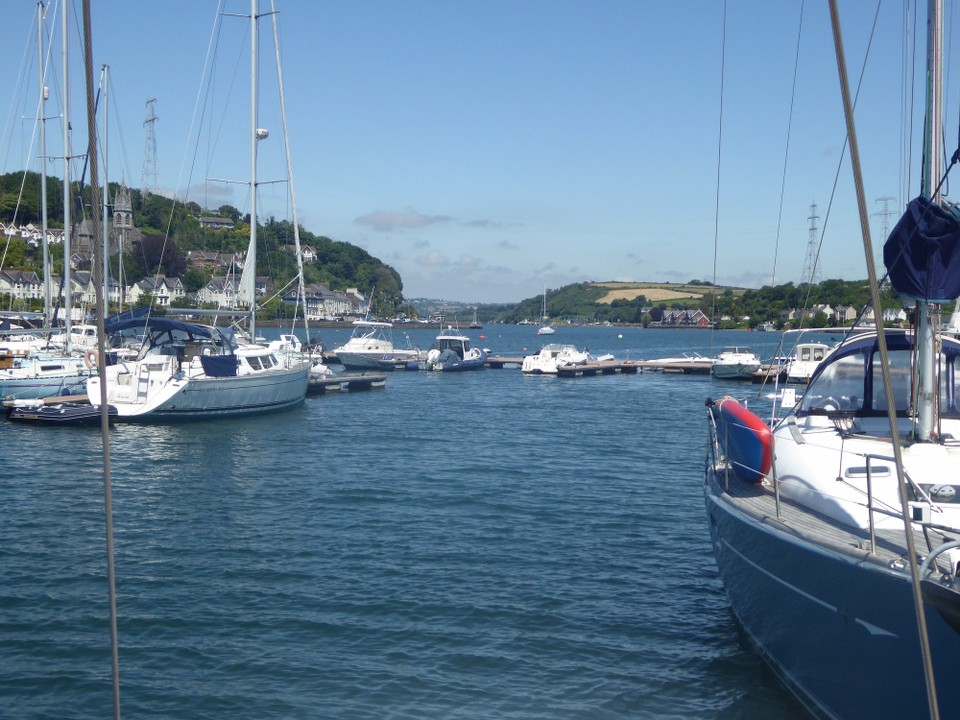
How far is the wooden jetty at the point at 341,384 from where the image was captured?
45.2 m

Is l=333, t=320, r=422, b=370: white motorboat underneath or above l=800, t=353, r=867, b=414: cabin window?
underneath

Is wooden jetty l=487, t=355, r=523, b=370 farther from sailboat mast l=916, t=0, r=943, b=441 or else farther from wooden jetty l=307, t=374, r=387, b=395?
sailboat mast l=916, t=0, r=943, b=441

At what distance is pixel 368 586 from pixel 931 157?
31.2ft

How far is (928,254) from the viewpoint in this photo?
906 cm

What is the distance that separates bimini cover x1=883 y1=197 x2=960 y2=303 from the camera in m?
8.98

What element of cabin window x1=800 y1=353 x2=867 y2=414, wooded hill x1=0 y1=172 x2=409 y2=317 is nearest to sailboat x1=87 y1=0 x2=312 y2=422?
cabin window x1=800 y1=353 x2=867 y2=414

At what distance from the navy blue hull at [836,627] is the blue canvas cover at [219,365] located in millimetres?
25085

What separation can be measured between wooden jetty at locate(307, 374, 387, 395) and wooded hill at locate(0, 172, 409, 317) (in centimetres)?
2426

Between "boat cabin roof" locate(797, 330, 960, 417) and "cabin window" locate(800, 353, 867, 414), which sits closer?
"boat cabin roof" locate(797, 330, 960, 417)

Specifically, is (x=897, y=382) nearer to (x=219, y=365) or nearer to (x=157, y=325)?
(x=219, y=365)

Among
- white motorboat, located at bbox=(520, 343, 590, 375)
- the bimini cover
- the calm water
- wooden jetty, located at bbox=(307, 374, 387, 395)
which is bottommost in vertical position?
the calm water

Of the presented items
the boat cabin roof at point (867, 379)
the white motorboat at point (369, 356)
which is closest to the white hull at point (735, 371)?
the white motorboat at point (369, 356)

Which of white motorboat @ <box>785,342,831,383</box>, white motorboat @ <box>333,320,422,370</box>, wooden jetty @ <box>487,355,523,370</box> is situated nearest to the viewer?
white motorboat @ <box>785,342,831,383</box>

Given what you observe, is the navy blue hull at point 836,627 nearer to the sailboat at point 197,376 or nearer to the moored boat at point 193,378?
the sailboat at point 197,376
